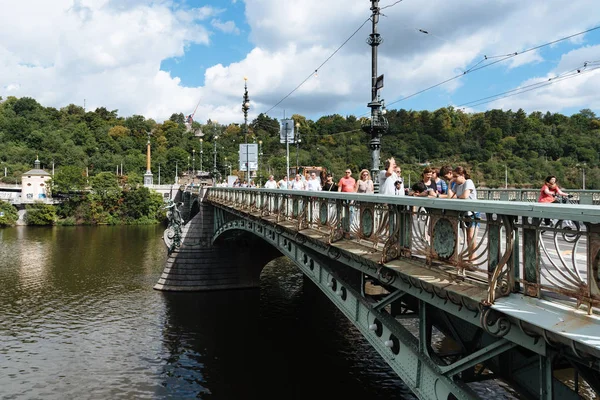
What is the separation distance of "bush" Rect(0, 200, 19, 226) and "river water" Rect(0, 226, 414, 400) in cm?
3891

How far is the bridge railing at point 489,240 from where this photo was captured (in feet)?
11.7

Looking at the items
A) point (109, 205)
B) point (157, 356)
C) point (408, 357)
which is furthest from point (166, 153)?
point (408, 357)

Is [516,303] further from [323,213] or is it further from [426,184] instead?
[323,213]

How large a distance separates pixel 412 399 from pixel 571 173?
154 ft

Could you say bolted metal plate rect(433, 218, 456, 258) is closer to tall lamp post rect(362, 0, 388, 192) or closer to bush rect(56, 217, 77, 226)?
tall lamp post rect(362, 0, 388, 192)

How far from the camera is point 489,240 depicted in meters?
4.50

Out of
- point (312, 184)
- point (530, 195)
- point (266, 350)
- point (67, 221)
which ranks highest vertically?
point (312, 184)

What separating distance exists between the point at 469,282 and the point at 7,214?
7672cm

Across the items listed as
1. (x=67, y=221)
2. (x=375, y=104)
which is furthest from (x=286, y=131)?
(x=67, y=221)

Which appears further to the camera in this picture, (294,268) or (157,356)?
(294,268)

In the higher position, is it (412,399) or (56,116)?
(56,116)

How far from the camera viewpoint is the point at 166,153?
13112cm

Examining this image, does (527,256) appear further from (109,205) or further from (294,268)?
(109,205)

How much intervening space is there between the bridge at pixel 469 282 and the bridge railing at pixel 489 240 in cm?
1
